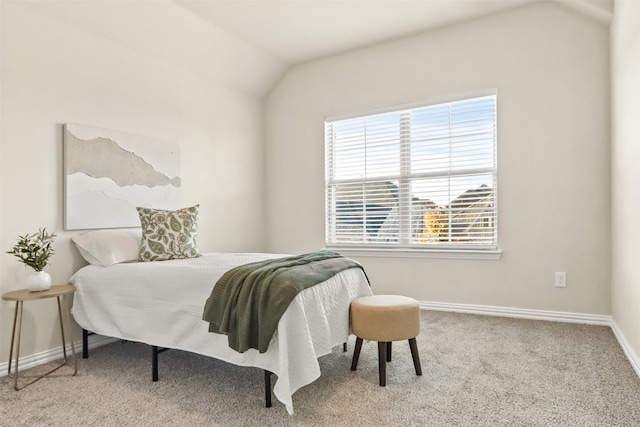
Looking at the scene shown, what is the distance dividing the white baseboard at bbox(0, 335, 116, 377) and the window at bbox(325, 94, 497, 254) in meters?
2.43

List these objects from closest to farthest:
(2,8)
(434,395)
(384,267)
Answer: (434,395) → (2,8) → (384,267)

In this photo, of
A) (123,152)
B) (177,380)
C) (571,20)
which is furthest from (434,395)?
(571,20)

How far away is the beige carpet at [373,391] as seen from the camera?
1960mm

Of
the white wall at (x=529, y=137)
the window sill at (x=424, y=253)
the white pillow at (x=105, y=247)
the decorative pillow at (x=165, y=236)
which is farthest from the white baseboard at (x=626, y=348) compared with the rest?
the white pillow at (x=105, y=247)

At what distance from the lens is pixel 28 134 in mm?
2744

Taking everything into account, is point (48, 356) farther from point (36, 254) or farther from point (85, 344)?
point (36, 254)

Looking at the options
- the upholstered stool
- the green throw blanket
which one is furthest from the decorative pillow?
the upholstered stool

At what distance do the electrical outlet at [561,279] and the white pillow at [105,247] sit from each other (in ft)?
A: 11.3

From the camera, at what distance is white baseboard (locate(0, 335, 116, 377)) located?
2.67 meters

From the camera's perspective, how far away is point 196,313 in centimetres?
234

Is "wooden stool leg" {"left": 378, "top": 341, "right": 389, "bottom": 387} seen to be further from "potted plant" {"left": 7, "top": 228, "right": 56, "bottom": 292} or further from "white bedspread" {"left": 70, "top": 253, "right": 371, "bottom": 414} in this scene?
"potted plant" {"left": 7, "top": 228, "right": 56, "bottom": 292}

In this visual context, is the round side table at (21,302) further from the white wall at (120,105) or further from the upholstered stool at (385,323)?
the upholstered stool at (385,323)

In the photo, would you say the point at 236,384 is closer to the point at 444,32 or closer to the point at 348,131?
the point at 348,131

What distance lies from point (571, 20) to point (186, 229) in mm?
3608
